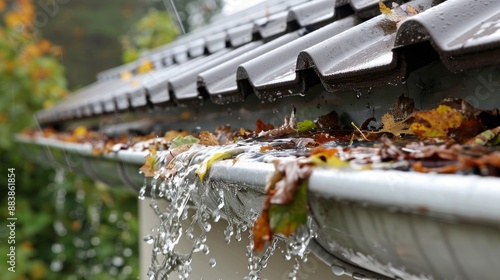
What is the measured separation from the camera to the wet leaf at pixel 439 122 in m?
1.28

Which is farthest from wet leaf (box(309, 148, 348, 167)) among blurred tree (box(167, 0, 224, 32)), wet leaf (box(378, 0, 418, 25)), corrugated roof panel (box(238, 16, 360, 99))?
blurred tree (box(167, 0, 224, 32))

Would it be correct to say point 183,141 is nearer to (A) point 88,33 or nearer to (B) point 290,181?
(B) point 290,181

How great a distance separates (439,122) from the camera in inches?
50.9

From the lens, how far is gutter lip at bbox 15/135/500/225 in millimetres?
812

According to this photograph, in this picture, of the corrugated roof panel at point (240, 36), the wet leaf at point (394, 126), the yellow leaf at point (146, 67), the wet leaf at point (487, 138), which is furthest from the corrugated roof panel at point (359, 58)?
the yellow leaf at point (146, 67)

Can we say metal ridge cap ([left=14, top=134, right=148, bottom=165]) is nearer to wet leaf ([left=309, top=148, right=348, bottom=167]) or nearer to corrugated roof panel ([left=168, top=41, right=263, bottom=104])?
corrugated roof panel ([left=168, top=41, right=263, bottom=104])

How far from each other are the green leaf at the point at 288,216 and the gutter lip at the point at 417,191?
0.03 meters

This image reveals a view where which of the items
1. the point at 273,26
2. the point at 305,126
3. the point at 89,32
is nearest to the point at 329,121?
the point at 305,126

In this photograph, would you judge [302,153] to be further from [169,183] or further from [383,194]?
[169,183]

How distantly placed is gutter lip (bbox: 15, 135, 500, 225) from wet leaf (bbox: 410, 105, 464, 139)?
337 mm

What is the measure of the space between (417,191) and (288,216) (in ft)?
1.13

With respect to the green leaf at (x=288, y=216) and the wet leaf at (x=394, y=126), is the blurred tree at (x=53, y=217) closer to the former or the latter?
the wet leaf at (x=394, y=126)

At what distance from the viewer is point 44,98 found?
9492mm

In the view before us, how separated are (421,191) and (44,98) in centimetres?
934
